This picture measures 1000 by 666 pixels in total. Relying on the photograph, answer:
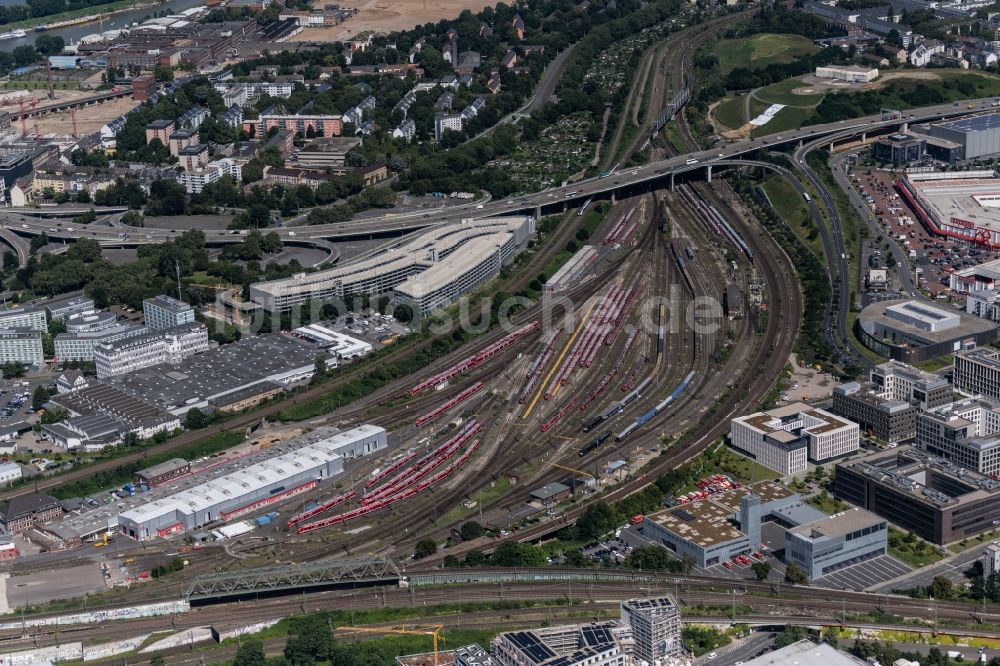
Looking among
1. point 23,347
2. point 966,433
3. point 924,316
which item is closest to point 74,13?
point 23,347

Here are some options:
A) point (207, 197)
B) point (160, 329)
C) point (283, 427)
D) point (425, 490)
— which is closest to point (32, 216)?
point (207, 197)

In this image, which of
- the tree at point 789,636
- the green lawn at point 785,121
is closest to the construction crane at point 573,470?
the tree at point 789,636

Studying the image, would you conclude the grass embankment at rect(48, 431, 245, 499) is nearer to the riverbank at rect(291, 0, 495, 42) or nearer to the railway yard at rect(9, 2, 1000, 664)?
the railway yard at rect(9, 2, 1000, 664)

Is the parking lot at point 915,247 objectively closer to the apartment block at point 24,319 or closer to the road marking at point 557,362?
the road marking at point 557,362

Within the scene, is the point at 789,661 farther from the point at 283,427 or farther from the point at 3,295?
the point at 3,295

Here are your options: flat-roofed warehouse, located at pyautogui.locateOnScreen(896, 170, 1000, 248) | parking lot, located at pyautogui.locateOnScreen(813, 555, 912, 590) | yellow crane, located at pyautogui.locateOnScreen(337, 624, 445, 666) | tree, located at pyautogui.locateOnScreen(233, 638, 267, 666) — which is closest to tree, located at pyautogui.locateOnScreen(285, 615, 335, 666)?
tree, located at pyautogui.locateOnScreen(233, 638, 267, 666)

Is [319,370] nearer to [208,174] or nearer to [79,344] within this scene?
[79,344]
